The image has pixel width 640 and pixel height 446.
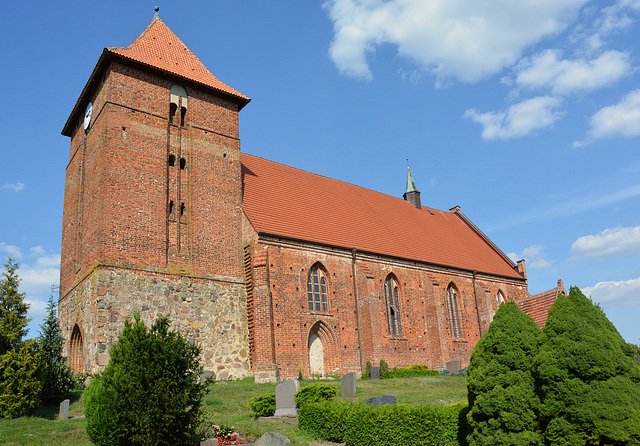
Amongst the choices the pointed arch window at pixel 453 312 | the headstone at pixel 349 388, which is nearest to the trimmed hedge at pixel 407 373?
the pointed arch window at pixel 453 312

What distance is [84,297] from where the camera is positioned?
18.9m

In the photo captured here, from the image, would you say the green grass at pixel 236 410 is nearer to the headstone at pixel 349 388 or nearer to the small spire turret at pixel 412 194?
the headstone at pixel 349 388

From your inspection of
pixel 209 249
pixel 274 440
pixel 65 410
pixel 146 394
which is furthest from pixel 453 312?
pixel 146 394

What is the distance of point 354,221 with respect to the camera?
2744 cm

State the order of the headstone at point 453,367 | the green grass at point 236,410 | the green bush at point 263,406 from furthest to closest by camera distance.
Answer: the headstone at point 453,367, the green bush at point 263,406, the green grass at point 236,410

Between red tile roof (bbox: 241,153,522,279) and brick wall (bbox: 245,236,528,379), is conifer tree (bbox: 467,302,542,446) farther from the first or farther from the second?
red tile roof (bbox: 241,153,522,279)

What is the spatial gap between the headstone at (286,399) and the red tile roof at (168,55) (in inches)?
525

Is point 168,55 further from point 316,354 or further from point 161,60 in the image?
point 316,354

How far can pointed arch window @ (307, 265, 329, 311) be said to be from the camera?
74.5 feet

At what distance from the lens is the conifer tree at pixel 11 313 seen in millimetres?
15469

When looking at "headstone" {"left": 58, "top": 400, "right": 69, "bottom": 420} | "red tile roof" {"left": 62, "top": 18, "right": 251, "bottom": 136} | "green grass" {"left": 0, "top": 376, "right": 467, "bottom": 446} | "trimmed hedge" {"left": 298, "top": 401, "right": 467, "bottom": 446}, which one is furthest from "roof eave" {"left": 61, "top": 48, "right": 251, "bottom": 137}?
"trimmed hedge" {"left": 298, "top": 401, "right": 467, "bottom": 446}

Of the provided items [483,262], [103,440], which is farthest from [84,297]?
[483,262]

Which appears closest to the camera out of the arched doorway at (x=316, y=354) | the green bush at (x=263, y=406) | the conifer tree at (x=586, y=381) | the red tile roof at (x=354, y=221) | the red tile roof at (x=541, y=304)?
the conifer tree at (x=586, y=381)

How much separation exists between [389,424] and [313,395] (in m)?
3.18
